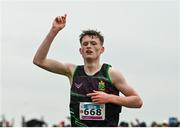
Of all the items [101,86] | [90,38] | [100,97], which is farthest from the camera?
[90,38]

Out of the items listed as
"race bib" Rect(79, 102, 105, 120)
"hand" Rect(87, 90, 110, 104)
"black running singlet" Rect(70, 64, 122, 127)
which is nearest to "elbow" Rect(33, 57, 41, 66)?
"black running singlet" Rect(70, 64, 122, 127)

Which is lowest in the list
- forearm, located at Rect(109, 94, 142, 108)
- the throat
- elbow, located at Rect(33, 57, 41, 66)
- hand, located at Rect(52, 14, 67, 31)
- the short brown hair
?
forearm, located at Rect(109, 94, 142, 108)

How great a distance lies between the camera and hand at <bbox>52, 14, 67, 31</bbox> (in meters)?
9.28

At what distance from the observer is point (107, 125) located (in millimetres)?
9547

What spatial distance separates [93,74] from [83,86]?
0.23m

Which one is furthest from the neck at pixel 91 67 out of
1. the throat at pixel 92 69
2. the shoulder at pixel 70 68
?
the shoulder at pixel 70 68

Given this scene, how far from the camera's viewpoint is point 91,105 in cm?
948

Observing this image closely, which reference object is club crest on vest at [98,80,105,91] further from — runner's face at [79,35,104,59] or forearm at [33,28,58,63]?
forearm at [33,28,58,63]

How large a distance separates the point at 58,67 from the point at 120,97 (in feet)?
3.47

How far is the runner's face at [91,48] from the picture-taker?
9.48m

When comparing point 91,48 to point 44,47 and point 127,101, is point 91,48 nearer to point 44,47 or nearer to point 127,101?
point 44,47

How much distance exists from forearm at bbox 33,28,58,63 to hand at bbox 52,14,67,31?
0.06 metres

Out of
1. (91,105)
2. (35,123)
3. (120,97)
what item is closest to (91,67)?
(91,105)

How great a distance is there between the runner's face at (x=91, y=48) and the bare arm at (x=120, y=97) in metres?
0.31
